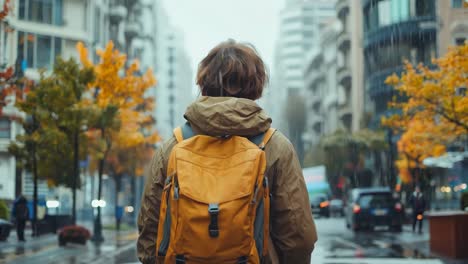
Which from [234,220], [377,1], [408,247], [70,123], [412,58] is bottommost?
[408,247]

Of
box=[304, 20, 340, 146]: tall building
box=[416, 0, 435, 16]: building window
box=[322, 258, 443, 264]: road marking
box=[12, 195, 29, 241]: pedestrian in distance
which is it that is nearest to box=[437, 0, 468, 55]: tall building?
box=[416, 0, 435, 16]: building window

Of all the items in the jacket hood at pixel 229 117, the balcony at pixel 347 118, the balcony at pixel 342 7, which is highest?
the balcony at pixel 342 7

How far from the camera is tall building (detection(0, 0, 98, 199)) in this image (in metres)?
42.9

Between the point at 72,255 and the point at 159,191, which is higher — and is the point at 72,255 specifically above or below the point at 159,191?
below

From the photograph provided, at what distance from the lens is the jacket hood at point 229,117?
135 inches

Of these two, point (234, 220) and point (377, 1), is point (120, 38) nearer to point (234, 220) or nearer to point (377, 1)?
point (377, 1)

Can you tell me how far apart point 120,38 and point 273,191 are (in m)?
60.6

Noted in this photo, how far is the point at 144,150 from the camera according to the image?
45.5 metres

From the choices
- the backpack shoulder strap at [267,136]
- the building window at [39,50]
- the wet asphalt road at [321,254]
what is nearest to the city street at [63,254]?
the wet asphalt road at [321,254]

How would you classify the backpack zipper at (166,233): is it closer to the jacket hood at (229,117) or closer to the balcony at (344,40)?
the jacket hood at (229,117)

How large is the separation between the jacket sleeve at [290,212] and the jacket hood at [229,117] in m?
0.13

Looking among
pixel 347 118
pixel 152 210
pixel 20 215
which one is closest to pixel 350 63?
pixel 347 118

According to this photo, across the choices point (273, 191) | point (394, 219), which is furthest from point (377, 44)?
point (273, 191)

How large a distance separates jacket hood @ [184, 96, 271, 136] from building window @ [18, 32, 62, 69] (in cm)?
4190
